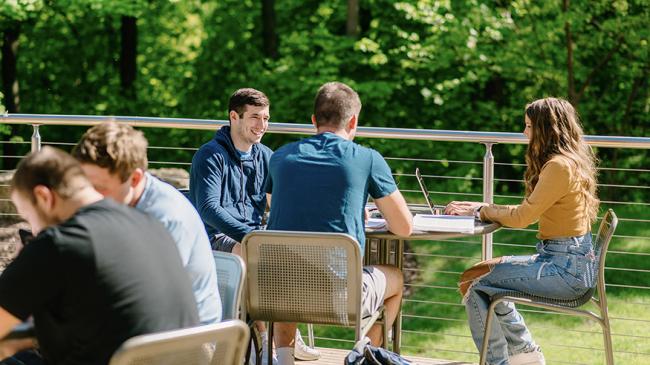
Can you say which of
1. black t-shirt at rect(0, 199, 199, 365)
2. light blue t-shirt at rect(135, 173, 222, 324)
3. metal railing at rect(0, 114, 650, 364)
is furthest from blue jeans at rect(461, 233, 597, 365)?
black t-shirt at rect(0, 199, 199, 365)

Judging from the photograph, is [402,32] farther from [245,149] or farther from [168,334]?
[168,334]

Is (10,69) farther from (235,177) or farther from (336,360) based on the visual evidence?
(336,360)

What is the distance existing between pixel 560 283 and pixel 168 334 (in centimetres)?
215

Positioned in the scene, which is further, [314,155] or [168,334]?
[314,155]

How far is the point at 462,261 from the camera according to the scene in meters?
9.94

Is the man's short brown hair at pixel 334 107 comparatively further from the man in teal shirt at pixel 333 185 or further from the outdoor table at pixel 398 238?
the outdoor table at pixel 398 238

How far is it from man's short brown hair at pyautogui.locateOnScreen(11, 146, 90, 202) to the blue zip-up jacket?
1.81 m

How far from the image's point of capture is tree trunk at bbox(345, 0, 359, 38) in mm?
13922

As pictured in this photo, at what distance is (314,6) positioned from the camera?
49.5 feet

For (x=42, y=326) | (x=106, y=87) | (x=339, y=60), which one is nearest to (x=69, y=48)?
(x=106, y=87)

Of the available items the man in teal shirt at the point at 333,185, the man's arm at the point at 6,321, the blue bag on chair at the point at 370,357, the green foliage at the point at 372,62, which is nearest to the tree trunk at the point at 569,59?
the green foliage at the point at 372,62

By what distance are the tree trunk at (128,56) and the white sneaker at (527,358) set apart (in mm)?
12083

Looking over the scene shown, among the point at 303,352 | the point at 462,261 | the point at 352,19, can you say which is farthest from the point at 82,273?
the point at 352,19

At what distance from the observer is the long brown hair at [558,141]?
4.24 meters
